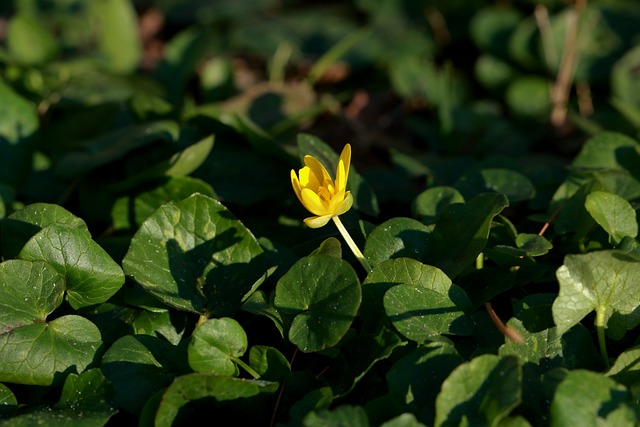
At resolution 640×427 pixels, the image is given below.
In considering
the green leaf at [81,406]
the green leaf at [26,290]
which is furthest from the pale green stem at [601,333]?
the green leaf at [26,290]

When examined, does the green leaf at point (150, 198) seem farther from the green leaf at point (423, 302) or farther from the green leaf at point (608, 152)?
the green leaf at point (608, 152)

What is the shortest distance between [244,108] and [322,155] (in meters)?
1.23

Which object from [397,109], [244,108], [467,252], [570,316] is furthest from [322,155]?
[397,109]

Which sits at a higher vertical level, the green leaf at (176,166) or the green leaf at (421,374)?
the green leaf at (176,166)

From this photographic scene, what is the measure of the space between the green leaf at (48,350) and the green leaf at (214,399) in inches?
9.1

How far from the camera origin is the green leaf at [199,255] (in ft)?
5.32

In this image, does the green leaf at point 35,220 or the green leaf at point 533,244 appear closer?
the green leaf at point 533,244

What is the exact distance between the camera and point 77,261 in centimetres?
157

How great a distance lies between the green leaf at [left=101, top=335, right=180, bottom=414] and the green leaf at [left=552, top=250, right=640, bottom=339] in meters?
0.73

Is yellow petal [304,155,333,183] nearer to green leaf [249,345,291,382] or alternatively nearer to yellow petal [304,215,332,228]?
yellow petal [304,215,332,228]

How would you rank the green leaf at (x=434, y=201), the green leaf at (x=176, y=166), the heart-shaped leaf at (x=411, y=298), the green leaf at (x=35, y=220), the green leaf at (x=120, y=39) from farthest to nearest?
the green leaf at (x=120, y=39) < the green leaf at (x=176, y=166) < the green leaf at (x=434, y=201) < the green leaf at (x=35, y=220) < the heart-shaped leaf at (x=411, y=298)

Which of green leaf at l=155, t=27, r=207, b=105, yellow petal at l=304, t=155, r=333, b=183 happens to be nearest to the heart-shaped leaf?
yellow petal at l=304, t=155, r=333, b=183

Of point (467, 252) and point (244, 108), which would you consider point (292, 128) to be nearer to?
point (244, 108)

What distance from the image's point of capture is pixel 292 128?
266cm
